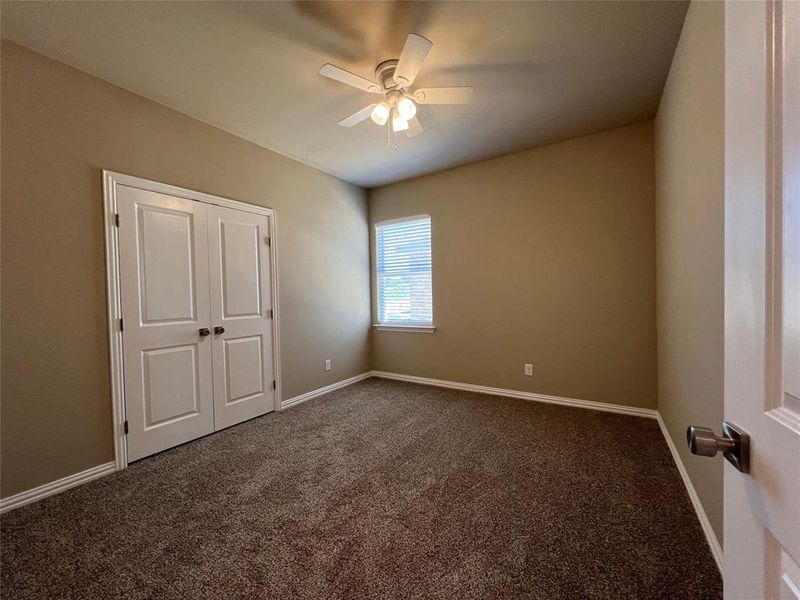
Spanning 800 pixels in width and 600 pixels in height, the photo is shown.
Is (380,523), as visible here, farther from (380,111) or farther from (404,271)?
(404,271)

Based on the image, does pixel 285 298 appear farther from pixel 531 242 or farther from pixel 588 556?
pixel 588 556

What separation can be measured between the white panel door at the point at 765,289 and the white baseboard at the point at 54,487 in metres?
3.15

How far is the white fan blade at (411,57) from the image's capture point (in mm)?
1601

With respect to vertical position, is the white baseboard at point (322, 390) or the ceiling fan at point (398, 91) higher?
the ceiling fan at point (398, 91)

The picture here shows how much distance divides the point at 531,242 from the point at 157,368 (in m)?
3.62

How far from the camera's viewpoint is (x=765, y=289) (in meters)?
0.47

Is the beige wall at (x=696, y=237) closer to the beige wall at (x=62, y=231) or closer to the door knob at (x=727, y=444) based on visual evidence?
the door knob at (x=727, y=444)

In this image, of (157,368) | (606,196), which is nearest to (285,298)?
(157,368)

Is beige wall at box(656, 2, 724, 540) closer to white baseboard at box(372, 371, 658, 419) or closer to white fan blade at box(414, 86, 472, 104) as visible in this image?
white baseboard at box(372, 371, 658, 419)

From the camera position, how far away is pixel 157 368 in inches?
97.5

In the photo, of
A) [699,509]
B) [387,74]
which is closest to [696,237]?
[699,509]

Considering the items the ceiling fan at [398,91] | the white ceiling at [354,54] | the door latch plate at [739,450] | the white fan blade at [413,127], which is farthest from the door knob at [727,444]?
the white fan blade at [413,127]

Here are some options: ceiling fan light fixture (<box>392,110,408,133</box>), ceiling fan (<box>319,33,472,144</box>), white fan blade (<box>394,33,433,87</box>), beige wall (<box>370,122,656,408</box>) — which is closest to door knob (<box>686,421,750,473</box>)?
white fan blade (<box>394,33,433,87</box>)

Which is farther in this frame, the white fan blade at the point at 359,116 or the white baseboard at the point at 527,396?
the white baseboard at the point at 527,396
